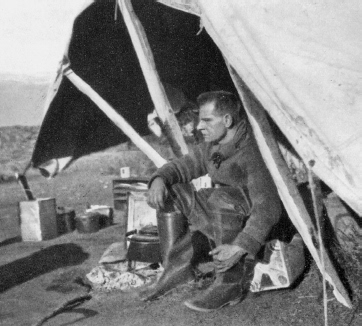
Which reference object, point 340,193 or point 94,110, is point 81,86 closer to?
point 94,110

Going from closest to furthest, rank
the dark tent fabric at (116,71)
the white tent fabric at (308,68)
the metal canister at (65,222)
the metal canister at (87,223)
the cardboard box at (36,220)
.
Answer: the white tent fabric at (308,68), the dark tent fabric at (116,71), the cardboard box at (36,220), the metal canister at (87,223), the metal canister at (65,222)

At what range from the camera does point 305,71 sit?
83.3 inches

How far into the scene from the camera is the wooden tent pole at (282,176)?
219cm

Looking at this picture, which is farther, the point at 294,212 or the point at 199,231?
the point at 199,231

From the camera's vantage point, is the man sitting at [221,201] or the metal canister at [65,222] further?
the metal canister at [65,222]

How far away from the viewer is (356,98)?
6.51 feet

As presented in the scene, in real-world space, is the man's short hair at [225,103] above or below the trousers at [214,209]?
above

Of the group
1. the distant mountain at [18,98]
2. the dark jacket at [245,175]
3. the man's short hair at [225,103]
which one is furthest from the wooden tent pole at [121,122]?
the distant mountain at [18,98]

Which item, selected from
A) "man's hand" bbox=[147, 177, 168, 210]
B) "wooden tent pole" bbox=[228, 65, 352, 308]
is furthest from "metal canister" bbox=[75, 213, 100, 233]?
"wooden tent pole" bbox=[228, 65, 352, 308]

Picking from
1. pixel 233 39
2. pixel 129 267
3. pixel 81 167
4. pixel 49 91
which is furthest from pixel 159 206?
pixel 81 167

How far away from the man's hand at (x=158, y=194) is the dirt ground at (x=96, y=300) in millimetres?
617

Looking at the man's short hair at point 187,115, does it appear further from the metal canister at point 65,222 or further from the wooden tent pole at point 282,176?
the wooden tent pole at point 282,176

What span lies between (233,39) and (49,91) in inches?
121

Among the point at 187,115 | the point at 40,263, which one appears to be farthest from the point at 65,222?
the point at 187,115
